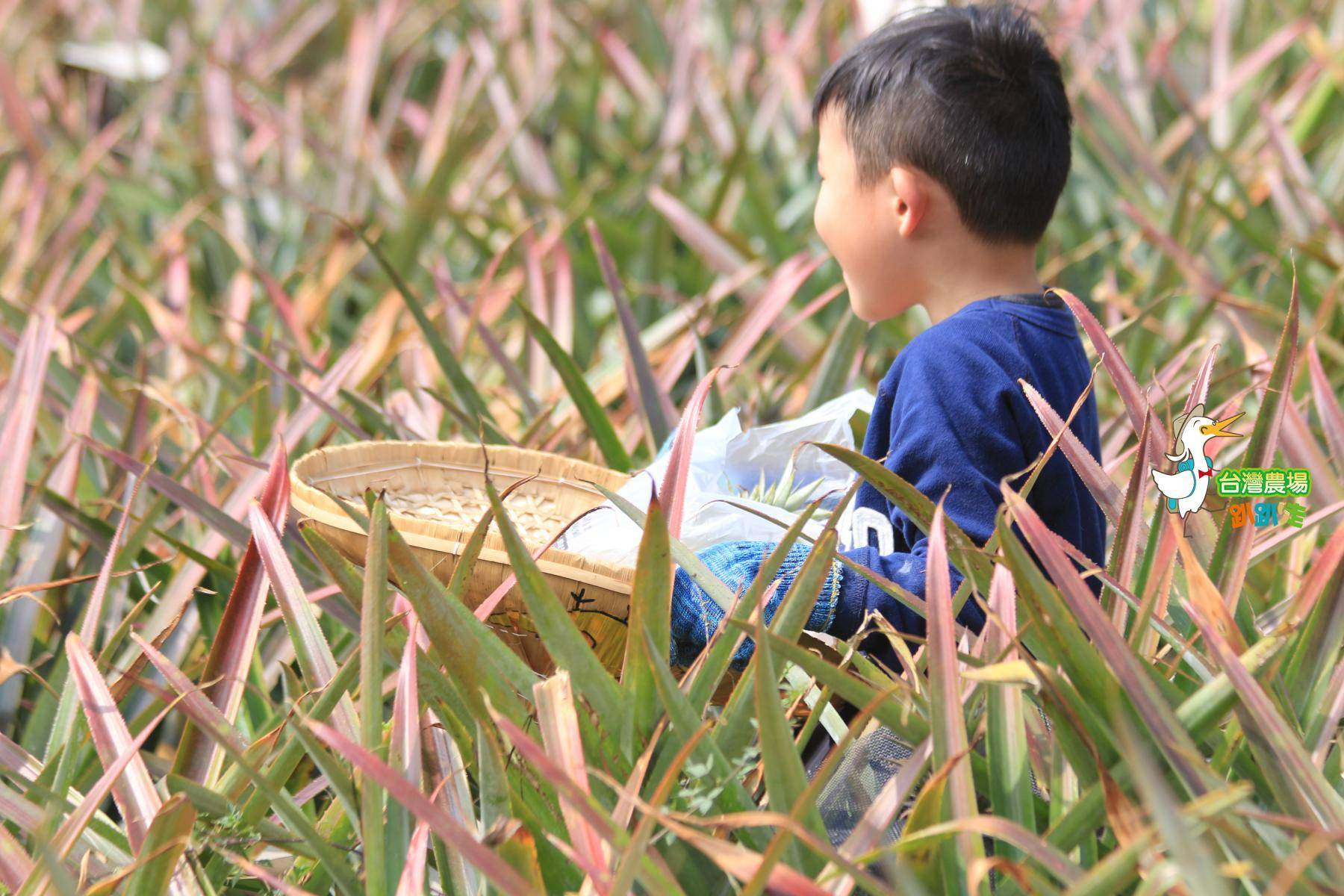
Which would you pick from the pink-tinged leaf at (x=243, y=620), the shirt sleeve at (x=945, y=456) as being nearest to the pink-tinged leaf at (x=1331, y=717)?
the shirt sleeve at (x=945, y=456)

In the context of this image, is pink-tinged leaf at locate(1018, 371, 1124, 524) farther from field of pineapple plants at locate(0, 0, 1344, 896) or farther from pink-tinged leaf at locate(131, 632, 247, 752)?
pink-tinged leaf at locate(131, 632, 247, 752)

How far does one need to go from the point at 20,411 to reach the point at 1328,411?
1.19m

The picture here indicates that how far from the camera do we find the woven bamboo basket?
36.9 inches

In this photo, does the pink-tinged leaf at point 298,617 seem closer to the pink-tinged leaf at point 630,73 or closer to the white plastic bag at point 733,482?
the white plastic bag at point 733,482

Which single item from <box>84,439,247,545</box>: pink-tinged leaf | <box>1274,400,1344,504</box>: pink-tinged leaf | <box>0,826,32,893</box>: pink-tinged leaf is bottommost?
<box>0,826,32,893</box>: pink-tinged leaf

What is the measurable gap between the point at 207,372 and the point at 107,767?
942mm

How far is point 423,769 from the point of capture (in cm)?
84

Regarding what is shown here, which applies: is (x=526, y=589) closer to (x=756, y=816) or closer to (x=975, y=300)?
(x=756, y=816)

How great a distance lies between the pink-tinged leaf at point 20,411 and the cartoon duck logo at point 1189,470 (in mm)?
968

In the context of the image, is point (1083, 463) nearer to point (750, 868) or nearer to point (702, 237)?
point (750, 868)

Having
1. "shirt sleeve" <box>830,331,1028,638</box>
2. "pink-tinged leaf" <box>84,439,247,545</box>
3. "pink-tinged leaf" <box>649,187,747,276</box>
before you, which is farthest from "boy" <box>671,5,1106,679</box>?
"pink-tinged leaf" <box>649,187,747,276</box>

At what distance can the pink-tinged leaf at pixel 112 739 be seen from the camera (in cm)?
87

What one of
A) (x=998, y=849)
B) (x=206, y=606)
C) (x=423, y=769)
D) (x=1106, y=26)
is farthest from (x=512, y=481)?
(x=1106, y=26)

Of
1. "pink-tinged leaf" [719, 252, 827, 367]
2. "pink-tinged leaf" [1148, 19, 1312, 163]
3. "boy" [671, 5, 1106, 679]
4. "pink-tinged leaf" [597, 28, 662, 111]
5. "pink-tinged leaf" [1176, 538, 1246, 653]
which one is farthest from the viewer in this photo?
"pink-tinged leaf" [597, 28, 662, 111]
